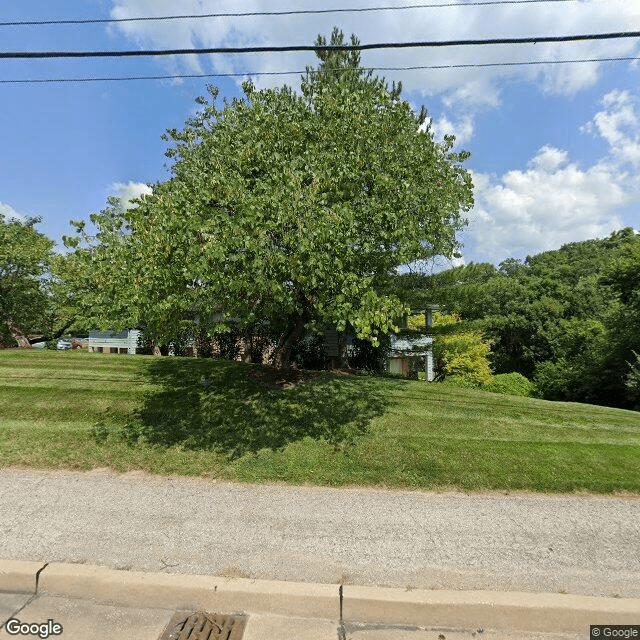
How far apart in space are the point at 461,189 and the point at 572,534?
7.47m

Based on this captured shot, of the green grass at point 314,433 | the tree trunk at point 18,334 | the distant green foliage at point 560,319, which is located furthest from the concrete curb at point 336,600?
the tree trunk at point 18,334

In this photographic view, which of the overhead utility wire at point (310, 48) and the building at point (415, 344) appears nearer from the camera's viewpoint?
the overhead utility wire at point (310, 48)

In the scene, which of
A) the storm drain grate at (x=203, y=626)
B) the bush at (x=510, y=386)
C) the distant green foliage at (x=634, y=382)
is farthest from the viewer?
the bush at (x=510, y=386)

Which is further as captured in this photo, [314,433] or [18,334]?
[18,334]

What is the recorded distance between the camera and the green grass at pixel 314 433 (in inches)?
225

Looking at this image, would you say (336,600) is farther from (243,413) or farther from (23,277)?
(23,277)

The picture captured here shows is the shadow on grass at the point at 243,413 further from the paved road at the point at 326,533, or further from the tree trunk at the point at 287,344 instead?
the paved road at the point at 326,533

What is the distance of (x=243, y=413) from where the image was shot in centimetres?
775

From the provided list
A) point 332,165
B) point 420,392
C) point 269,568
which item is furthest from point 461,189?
point 269,568

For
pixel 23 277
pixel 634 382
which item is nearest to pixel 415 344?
pixel 634 382

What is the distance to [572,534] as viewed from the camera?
432 cm

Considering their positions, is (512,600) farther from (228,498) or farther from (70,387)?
(70,387)

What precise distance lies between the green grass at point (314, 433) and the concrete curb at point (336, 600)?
2161 millimetres

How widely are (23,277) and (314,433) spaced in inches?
507
